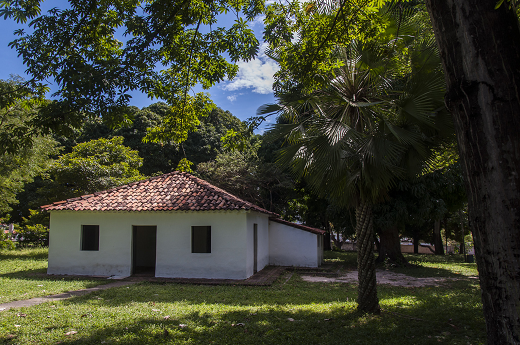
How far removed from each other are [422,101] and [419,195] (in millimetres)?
9667

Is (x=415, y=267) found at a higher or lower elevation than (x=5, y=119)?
lower

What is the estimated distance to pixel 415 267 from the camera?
17.0 m

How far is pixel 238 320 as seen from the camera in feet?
20.8

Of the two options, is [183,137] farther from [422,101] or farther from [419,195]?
[419,195]

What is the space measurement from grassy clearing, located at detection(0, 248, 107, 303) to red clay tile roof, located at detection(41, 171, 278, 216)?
100 inches

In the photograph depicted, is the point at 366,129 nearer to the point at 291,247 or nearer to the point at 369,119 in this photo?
the point at 369,119

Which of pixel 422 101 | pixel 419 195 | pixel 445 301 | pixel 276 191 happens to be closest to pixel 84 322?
pixel 422 101

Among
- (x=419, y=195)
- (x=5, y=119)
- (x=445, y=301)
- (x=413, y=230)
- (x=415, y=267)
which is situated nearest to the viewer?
(x=445, y=301)

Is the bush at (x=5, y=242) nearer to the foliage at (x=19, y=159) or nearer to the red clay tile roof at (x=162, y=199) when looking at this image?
the foliage at (x=19, y=159)

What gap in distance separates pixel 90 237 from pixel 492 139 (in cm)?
1437

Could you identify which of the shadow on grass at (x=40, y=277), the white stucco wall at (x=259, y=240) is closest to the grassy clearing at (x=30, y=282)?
the shadow on grass at (x=40, y=277)

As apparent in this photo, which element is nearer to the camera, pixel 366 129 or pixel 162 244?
pixel 366 129

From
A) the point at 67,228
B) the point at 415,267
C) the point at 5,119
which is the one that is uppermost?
the point at 5,119

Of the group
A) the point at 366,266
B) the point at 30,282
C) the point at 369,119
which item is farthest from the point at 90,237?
the point at 369,119
